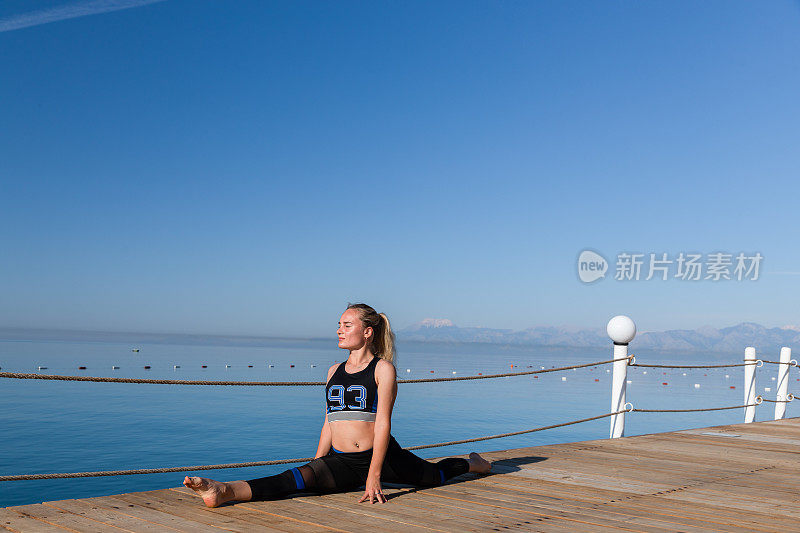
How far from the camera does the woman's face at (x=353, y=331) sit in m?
3.90

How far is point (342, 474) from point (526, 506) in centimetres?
105

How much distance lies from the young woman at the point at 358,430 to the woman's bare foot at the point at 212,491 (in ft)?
0.28

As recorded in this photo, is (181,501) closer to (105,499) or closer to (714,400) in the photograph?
(105,499)

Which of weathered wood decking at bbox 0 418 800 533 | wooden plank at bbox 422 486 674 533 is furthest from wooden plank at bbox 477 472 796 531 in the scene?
wooden plank at bbox 422 486 674 533

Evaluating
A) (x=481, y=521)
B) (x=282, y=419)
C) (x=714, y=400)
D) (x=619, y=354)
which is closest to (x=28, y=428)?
(x=282, y=419)

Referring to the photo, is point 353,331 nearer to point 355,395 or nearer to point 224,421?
point 355,395

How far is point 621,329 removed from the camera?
7.38 metres

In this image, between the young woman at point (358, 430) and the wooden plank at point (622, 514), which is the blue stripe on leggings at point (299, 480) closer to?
the young woman at point (358, 430)

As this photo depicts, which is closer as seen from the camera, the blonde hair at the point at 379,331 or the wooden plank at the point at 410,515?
the wooden plank at the point at 410,515

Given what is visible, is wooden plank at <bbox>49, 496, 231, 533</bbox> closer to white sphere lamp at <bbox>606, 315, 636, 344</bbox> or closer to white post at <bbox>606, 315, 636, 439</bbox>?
white post at <bbox>606, 315, 636, 439</bbox>

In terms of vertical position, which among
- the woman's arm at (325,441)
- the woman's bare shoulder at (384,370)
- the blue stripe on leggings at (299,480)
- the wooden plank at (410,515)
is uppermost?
the woman's bare shoulder at (384,370)

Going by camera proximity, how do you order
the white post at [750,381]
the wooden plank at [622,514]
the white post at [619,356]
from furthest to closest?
the white post at [750,381] → the white post at [619,356] → the wooden plank at [622,514]

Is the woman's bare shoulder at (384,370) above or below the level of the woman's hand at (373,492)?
above

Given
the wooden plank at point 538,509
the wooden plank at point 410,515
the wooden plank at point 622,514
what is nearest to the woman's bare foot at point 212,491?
the wooden plank at point 410,515
